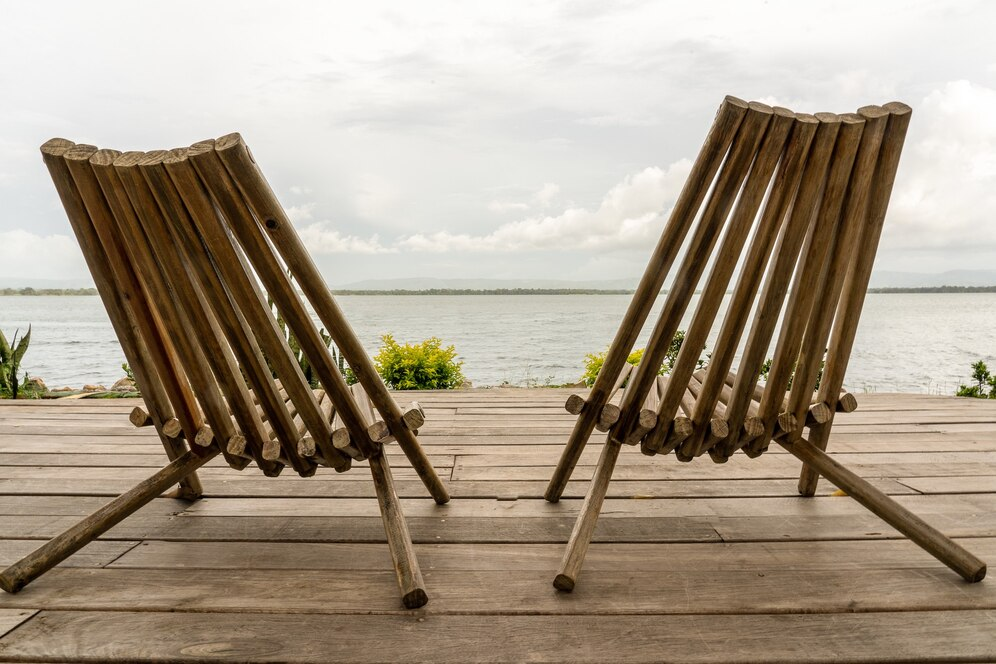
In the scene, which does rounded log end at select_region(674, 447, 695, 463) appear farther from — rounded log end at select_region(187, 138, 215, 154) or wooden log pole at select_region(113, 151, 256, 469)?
rounded log end at select_region(187, 138, 215, 154)

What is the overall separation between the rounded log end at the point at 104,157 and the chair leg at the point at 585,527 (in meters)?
1.50

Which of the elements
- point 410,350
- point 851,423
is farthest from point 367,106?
point 851,423

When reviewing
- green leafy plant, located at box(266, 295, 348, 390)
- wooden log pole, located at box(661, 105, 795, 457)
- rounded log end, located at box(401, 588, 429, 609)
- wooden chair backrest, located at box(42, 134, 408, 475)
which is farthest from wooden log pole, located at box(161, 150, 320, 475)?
wooden log pole, located at box(661, 105, 795, 457)

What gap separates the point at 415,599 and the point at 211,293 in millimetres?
910

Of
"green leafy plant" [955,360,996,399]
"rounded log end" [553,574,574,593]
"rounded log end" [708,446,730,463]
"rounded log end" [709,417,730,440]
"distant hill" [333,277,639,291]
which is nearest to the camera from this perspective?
"rounded log end" [553,574,574,593]

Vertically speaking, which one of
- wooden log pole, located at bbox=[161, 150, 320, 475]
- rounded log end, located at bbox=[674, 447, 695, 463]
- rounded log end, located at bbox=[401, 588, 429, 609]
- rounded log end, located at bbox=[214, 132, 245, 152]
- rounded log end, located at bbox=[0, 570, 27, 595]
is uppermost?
rounded log end, located at bbox=[214, 132, 245, 152]

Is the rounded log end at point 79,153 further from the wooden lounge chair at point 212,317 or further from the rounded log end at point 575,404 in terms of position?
the rounded log end at point 575,404

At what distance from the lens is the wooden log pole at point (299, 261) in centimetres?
138

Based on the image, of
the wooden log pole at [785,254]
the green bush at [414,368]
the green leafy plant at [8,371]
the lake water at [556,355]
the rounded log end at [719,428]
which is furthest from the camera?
the lake water at [556,355]

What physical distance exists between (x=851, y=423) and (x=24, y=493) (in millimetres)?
4070

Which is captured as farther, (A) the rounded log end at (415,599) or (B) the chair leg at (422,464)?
(B) the chair leg at (422,464)

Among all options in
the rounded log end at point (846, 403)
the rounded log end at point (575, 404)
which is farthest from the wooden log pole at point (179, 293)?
the rounded log end at point (846, 403)

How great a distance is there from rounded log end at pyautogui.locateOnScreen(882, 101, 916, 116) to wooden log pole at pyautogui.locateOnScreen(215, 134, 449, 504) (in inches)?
57.0

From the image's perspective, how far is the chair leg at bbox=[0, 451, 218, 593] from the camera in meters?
1.68
